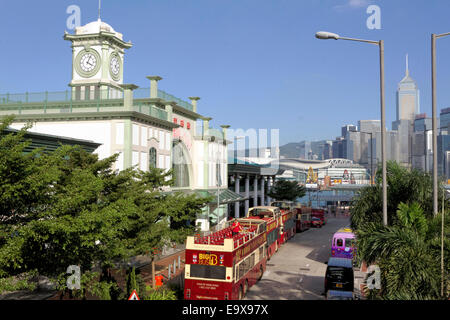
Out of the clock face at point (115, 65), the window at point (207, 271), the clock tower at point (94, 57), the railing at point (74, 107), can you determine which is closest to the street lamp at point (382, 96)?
the window at point (207, 271)

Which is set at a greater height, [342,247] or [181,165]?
[181,165]

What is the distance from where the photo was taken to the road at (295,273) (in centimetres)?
2278

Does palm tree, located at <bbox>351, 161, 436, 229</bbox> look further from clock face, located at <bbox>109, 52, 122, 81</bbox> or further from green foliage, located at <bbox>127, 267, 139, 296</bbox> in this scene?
clock face, located at <bbox>109, 52, 122, 81</bbox>

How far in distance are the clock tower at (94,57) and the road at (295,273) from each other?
71.3ft

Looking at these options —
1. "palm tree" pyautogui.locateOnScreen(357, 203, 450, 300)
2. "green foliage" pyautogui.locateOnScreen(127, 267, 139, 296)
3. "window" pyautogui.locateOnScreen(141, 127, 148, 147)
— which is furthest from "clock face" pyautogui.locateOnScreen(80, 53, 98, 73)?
"palm tree" pyautogui.locateOnScreen(357, 203, 450, 300)

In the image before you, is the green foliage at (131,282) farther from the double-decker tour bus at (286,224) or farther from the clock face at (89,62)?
the clock face at (89,62)

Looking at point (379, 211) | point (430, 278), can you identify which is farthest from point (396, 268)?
point (379, 211)

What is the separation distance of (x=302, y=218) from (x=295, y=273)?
25.8 meters

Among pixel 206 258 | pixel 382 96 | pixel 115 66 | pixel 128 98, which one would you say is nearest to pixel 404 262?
pixel 382 96

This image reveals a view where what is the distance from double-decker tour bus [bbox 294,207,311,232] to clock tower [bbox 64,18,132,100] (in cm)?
2620

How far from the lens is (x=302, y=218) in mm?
53750

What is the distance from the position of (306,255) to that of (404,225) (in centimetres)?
2499

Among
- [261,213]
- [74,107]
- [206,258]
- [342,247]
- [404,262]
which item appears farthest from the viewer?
[261,213]

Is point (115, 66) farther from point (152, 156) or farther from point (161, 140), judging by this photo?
point (152, 156)
